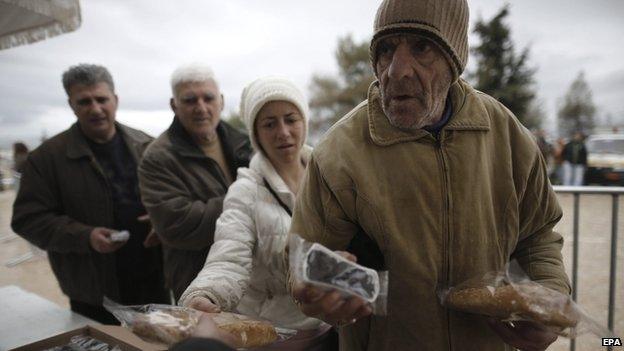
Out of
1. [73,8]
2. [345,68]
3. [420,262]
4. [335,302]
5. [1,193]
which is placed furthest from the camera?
[345,68]

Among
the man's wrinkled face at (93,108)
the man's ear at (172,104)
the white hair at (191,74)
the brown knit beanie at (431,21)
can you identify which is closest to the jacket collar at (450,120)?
the brown knit beanie at (431,21)

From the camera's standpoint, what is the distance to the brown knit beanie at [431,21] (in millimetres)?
1186

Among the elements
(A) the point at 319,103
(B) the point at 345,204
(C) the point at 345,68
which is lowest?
(B) the point at 345,204

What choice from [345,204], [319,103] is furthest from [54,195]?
[319,103]

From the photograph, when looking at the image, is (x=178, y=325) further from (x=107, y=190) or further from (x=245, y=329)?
(x=107, y=190)

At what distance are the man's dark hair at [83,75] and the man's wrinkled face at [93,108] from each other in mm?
28

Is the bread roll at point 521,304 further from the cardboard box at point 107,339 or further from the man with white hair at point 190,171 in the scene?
the man with white hair at point 190,171

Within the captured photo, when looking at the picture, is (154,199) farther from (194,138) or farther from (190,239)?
(194,138)

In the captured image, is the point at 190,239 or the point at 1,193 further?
the point at 1,193

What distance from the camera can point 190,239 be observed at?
2.33m

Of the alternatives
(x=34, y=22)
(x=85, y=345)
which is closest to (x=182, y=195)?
(x=85, y=345)

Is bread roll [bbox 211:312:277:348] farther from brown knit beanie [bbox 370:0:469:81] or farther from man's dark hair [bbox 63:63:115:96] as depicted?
man's dark hair [bbox 63:63:115:96]

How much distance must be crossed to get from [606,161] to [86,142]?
14.1 metres

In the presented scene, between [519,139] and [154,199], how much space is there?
1972 mm
